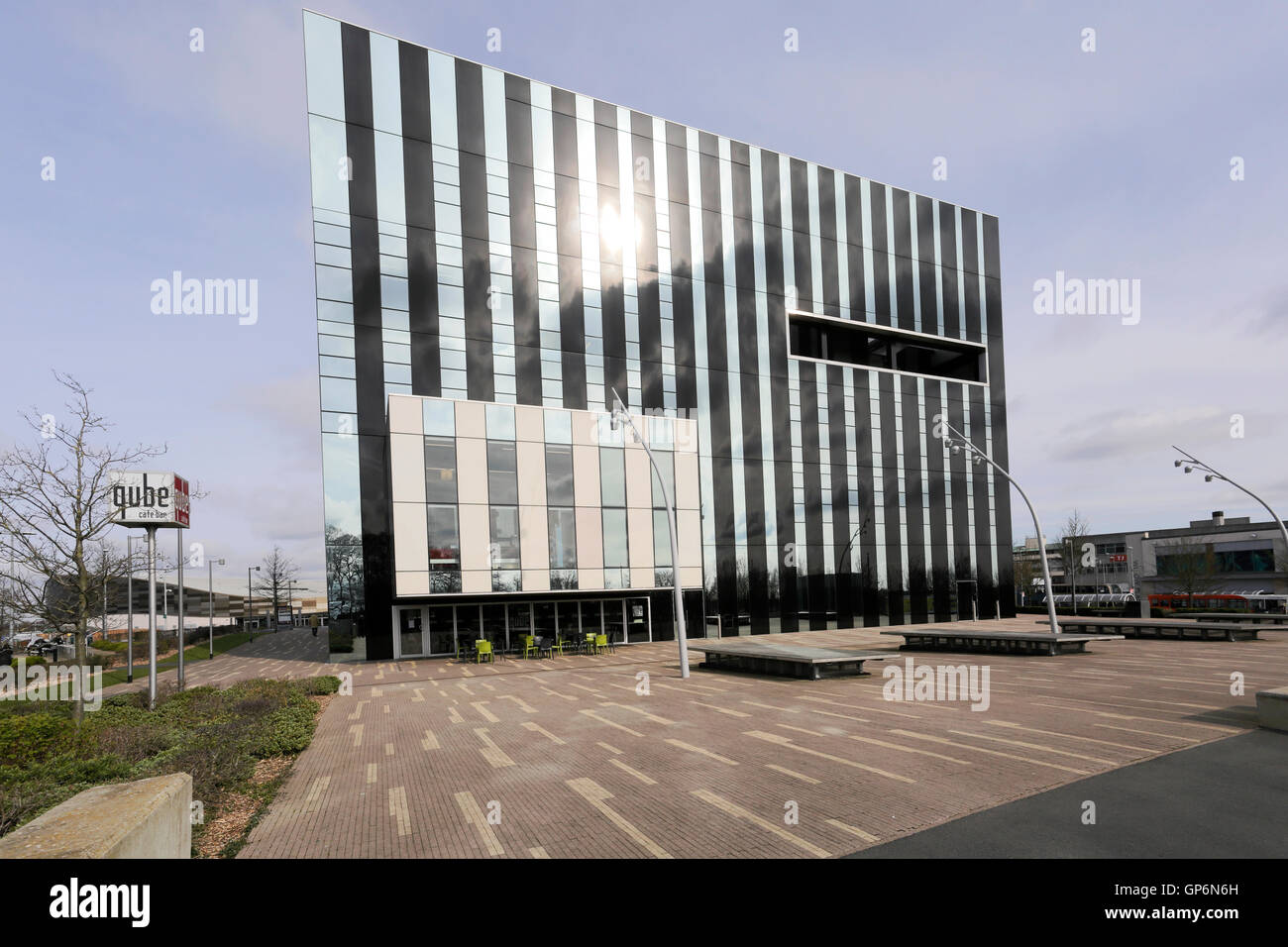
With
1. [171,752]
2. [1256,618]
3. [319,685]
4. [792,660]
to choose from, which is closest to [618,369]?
[792,660]

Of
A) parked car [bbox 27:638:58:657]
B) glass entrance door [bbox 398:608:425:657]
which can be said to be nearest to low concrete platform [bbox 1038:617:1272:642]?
glass entrance door [bbox 398:608:425:657]

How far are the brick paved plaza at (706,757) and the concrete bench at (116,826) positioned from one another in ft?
4.68

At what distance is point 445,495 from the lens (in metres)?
28.6

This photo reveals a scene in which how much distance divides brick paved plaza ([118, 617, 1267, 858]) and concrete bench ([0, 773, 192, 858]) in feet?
4.68

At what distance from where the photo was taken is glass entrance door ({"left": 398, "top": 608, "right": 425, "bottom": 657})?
1199 inches

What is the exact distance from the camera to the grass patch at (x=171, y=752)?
25.7ft

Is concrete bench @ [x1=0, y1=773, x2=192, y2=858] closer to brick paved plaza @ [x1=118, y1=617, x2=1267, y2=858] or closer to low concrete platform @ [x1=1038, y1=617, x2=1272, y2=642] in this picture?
brick paved plaza @ [x1=118, y1=617, x2=1267, y2=858]

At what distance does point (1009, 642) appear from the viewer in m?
24.6

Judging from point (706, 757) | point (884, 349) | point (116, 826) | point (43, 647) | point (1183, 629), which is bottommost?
point (43, 647)

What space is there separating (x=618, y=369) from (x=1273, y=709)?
3044 cm

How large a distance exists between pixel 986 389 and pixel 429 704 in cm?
4759

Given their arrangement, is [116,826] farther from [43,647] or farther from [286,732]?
[43,647]

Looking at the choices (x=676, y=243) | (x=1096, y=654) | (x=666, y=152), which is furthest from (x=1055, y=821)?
(x=666, y=152)

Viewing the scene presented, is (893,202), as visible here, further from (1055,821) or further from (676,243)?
(1055,821)
